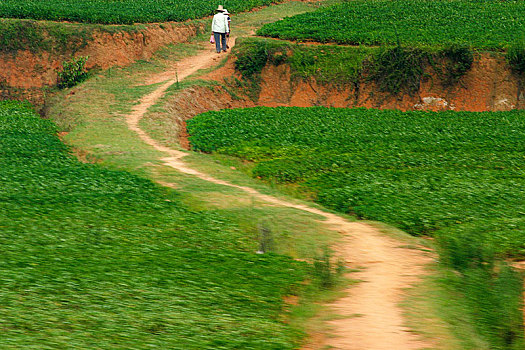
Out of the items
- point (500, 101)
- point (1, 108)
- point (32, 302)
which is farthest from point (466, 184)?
point (1, 108)

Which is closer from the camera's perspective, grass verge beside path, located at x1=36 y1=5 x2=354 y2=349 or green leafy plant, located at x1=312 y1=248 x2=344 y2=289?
grass verge beside path, located at x1=36 y1=5 x2=354 y2=349

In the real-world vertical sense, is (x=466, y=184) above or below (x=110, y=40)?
below

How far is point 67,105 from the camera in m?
26.3

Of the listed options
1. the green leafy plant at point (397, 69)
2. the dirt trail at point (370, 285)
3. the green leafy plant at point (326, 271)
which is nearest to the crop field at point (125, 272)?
the green leafy plant at point (326, 271)

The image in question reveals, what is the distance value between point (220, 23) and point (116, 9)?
10289 mm

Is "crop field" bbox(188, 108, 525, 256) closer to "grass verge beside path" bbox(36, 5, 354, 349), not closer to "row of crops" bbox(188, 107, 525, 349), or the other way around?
"row of crops" bbox(188, 107, 525, 349)

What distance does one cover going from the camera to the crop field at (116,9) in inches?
1307

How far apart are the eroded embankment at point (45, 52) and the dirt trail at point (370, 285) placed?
16307 mm

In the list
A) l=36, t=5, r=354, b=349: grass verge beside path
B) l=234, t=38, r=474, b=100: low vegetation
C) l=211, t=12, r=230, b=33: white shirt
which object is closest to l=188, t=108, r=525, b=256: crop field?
l=36, t=5, r=354, b=349: grass verge beside path

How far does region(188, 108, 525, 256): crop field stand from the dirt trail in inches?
50.4

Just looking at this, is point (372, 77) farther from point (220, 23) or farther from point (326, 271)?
point (326, 271)

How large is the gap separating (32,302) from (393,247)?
7.84 meters

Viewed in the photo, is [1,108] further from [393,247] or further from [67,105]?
[393,247]

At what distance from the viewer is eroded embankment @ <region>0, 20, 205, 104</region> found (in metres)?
30.9
